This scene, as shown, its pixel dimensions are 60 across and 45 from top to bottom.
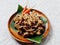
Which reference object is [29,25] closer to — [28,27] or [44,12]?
[28,27]

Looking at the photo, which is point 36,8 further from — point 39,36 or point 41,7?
point 39,36

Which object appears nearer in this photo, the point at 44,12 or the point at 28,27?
the point at 28,27

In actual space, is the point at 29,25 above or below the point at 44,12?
below

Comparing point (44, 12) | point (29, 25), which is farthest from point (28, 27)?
point (44, 12)

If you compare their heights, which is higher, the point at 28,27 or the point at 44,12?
the point at 44,12
